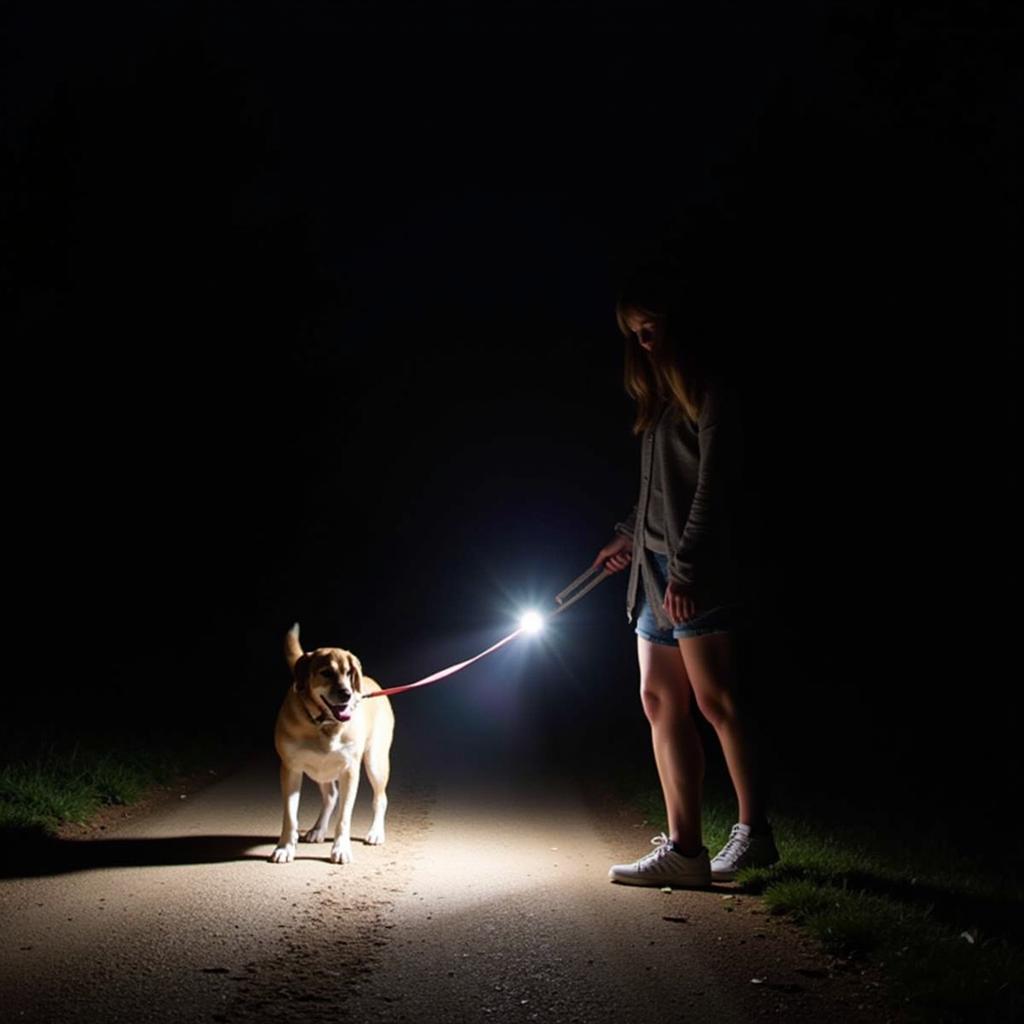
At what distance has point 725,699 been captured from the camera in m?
4.63

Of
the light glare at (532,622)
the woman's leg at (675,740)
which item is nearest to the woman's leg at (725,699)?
the woman's leg at (675,740)

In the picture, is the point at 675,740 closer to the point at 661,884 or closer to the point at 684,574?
the point at 661,884

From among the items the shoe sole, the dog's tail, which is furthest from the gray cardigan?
the dog's tail

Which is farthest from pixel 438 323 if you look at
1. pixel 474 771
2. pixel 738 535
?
pixel 738 535

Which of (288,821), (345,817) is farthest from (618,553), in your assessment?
(288,821)

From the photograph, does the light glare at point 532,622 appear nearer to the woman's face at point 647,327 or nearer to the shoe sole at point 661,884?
the shoe sole at point 661,884

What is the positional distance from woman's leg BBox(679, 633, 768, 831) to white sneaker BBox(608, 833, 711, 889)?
13.2 inches

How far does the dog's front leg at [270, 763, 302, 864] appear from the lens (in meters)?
5.26

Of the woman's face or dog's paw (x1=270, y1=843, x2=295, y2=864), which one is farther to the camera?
dog's paw (x1=270, y1=843, x2=295, y2=864)

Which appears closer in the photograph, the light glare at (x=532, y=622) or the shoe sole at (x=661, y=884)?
the shoe sole at (x=661, y=884)

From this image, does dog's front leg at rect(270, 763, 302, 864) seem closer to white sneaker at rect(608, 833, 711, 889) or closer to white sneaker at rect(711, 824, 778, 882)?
white sneaker at rect(608, 833, 711, 889)

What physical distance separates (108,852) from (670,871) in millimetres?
2933

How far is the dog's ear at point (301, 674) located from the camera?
18.1 ft

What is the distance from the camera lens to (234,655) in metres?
17.3
